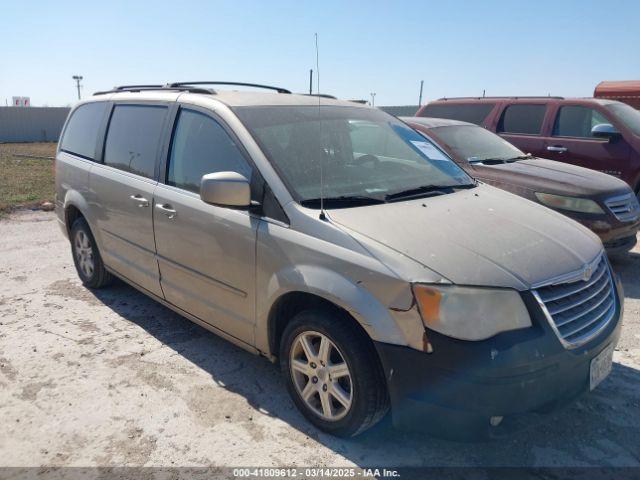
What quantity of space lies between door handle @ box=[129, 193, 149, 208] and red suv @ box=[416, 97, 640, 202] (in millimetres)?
5977

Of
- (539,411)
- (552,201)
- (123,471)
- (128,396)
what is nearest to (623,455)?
(539,411)

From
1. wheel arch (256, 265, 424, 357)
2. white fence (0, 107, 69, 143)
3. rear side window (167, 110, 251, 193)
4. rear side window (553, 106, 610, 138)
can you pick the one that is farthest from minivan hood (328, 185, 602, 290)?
white fence (0, 107, 69, 143)

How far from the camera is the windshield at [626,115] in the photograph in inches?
288

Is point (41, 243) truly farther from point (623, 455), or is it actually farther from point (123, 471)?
point (623, 455)

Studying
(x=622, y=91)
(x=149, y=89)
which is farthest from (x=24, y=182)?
A: (x=622, y=91)

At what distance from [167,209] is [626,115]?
6978 millimetres

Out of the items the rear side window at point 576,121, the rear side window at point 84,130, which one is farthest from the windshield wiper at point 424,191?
the rear side window at point 576,121

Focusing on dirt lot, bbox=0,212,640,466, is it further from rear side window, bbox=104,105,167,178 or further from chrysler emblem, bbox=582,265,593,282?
rear side window, bbox=104,105,167,178

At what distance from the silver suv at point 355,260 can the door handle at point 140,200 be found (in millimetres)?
20

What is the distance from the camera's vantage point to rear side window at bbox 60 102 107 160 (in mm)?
4703

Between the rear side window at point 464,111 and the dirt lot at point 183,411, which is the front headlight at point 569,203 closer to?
the dirt lot at point 183,411

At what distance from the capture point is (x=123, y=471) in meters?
2.58

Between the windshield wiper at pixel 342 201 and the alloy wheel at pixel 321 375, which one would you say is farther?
the windshield wiper at pixel 342 201

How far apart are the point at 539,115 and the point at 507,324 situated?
6.43 m
